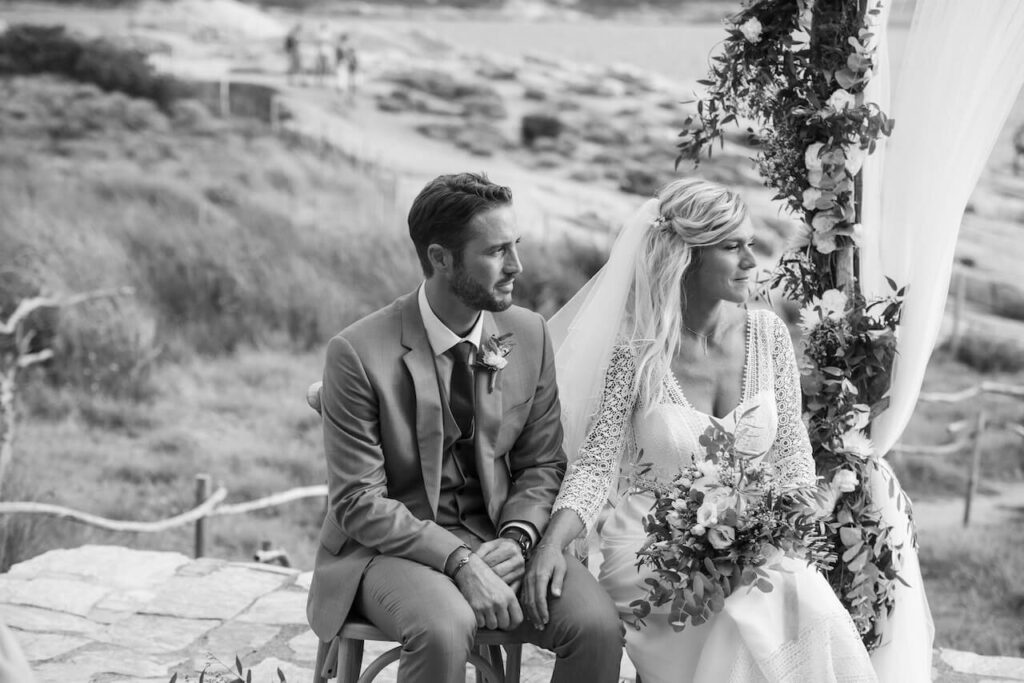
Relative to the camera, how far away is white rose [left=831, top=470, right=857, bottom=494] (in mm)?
3494

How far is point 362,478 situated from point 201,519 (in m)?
2.71

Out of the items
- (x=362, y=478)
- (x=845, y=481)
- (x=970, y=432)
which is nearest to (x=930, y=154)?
(x=845, y=481)

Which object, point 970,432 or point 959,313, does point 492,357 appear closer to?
point 970,432

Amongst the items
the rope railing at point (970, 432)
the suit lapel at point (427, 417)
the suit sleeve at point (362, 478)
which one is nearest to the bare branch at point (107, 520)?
the suit sleeve at point (362, 478)

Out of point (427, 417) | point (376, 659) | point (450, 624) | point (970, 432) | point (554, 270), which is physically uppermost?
point (427, 417)

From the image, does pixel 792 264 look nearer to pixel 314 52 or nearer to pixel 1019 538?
pixel 1019 538

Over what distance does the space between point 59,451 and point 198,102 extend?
3.40m

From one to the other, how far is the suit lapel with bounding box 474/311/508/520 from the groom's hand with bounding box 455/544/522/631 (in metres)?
0.25

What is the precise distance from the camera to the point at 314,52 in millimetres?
10602

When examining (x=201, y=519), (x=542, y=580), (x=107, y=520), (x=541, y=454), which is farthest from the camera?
(x=201, y=519)

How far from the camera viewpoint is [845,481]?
11.5 ft

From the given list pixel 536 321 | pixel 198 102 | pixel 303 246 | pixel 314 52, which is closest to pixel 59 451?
pixel 303 246

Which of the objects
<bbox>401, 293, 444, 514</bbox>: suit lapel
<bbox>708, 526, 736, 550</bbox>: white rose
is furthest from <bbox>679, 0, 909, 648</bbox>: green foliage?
<bbox>401, 293, 444, 514</bbox>: suit lapel

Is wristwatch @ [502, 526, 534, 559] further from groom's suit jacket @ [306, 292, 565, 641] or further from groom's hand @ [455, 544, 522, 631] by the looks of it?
groom's hand @ [455, 544, 522, 631]
